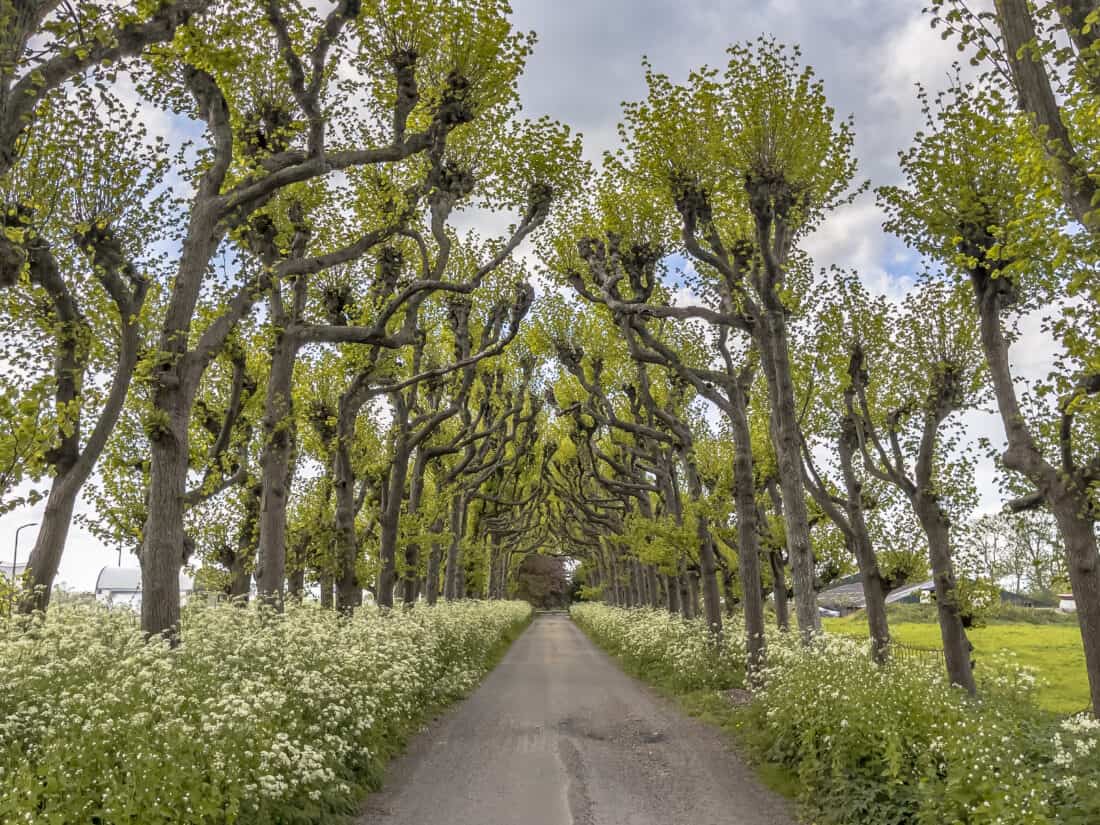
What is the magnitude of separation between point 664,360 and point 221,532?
57.7 ft

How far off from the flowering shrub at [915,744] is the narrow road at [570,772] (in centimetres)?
73

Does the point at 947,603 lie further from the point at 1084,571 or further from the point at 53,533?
the point at 53,533

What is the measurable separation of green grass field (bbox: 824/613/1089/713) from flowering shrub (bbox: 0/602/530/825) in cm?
782

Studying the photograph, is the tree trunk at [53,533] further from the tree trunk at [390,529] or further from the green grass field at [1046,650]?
the green grass field at [1046,650]

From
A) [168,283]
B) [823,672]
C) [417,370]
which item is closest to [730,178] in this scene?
[823,672]

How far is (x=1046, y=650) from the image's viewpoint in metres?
37.6

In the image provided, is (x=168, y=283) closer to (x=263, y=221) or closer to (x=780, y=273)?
→ (x=263, y=221)

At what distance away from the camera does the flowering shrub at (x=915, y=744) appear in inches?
223

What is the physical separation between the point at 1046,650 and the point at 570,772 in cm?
3656

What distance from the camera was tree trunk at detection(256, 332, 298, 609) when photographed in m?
14.2

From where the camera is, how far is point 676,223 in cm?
2009

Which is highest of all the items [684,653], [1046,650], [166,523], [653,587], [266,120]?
[266,120]

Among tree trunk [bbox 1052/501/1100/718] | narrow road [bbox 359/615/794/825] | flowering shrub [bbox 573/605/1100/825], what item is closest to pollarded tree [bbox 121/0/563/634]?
narrow road [bbox 359/615/794/825]

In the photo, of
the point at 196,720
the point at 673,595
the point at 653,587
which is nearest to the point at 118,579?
the point at 653,587
